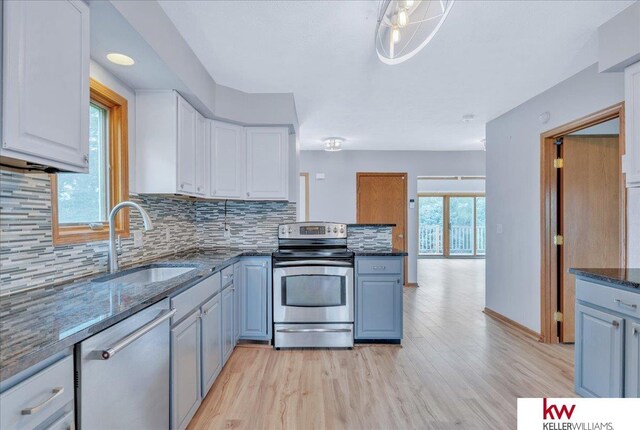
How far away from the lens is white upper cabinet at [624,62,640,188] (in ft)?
5.92

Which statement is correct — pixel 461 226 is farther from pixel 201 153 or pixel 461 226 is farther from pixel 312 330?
pixel 201 153

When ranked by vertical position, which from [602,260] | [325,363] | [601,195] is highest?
[601,195]

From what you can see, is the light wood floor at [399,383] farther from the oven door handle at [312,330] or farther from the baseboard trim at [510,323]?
the oven door handle at [312,330]

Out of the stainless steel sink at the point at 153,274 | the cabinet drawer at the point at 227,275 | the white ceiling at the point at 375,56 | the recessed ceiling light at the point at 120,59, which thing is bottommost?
the cabinet drawer at the point at 227,275

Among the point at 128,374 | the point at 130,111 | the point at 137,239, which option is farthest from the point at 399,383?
the point at 130,111

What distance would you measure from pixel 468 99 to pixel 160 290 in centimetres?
326

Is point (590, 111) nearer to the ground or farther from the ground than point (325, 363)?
farther from the ground

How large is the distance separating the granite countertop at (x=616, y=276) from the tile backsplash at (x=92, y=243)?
264 cm

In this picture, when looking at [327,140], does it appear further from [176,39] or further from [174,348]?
[174,348]

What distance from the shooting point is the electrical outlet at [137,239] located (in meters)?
2.23

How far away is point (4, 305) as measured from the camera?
1135 millimetres

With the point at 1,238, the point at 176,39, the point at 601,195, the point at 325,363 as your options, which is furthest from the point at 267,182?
the point at 601,195

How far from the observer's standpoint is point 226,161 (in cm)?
300

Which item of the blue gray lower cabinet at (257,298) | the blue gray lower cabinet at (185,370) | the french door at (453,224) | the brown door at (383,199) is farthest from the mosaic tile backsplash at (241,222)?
the french door at (453,224)
